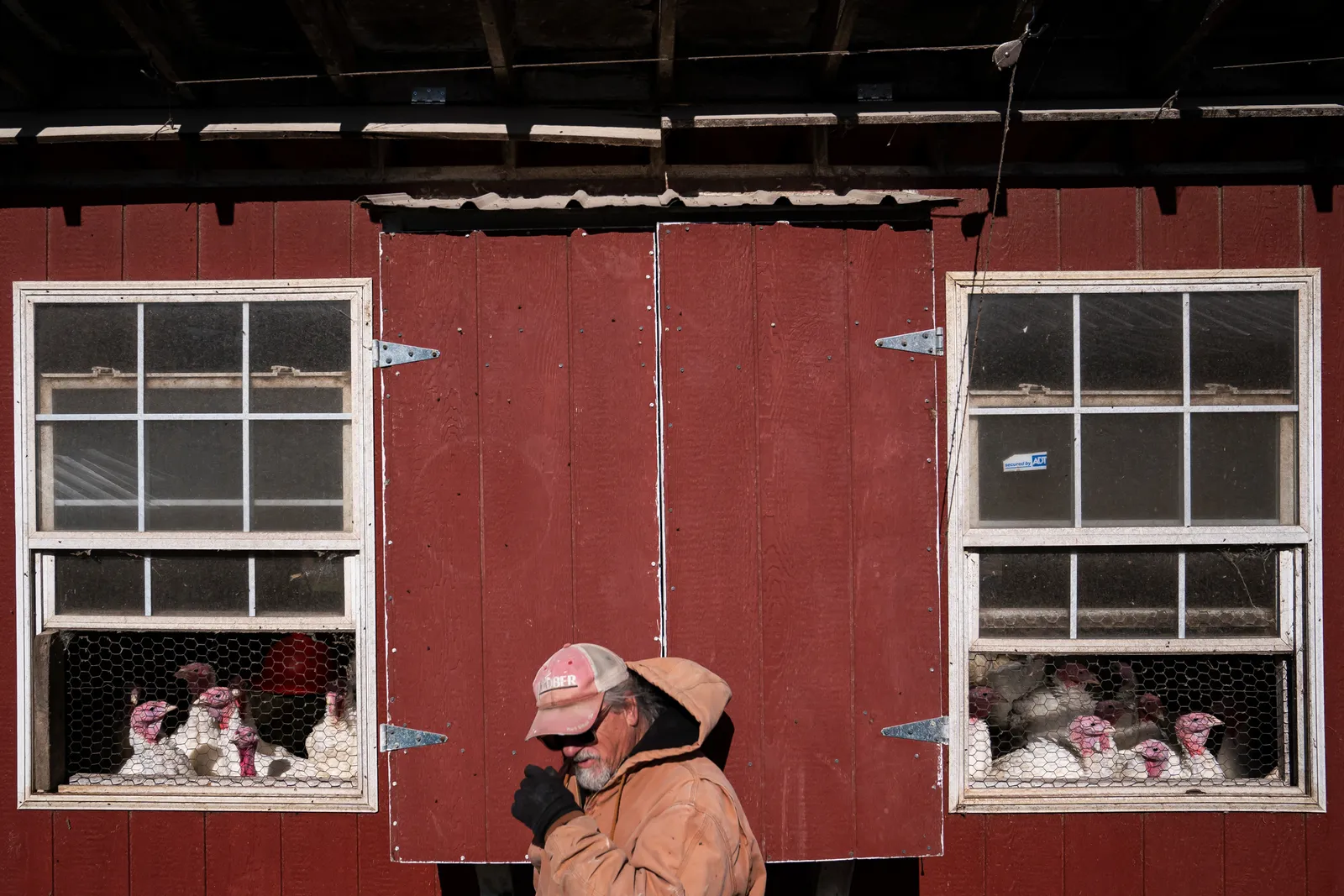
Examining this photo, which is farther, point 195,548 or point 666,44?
point 195,548

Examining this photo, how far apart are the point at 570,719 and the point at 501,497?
789 mm

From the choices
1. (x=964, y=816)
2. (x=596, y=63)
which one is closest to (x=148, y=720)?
(x=596, y=63)

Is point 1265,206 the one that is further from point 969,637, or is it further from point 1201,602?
point 969,637

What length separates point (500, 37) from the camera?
2.46m

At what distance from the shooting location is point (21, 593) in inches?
110

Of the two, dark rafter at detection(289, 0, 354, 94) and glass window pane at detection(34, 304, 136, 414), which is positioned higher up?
dark rafter at detection(289, 0, 354, 94)

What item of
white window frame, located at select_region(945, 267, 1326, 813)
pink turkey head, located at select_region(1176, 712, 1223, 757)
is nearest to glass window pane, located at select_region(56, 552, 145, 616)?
white window frame, located at select_region(945, 267, 1326, 813)

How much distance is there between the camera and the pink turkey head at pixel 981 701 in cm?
282

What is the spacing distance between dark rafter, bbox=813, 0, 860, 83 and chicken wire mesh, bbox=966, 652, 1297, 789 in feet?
6.33

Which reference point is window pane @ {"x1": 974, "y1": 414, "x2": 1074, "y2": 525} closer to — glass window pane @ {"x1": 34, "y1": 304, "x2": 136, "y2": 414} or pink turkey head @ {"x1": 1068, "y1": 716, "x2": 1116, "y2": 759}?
pink turkey head @ {"x1": 1068, "y1": 716, "x2": 1116, "y2": 759}

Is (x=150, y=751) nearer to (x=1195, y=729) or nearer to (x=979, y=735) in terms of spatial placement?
(x=979, y=735)

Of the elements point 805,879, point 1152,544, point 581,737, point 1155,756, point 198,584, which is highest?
point 1152,544

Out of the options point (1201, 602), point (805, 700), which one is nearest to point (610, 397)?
point (805, 700)

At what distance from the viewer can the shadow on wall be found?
9.02ft
